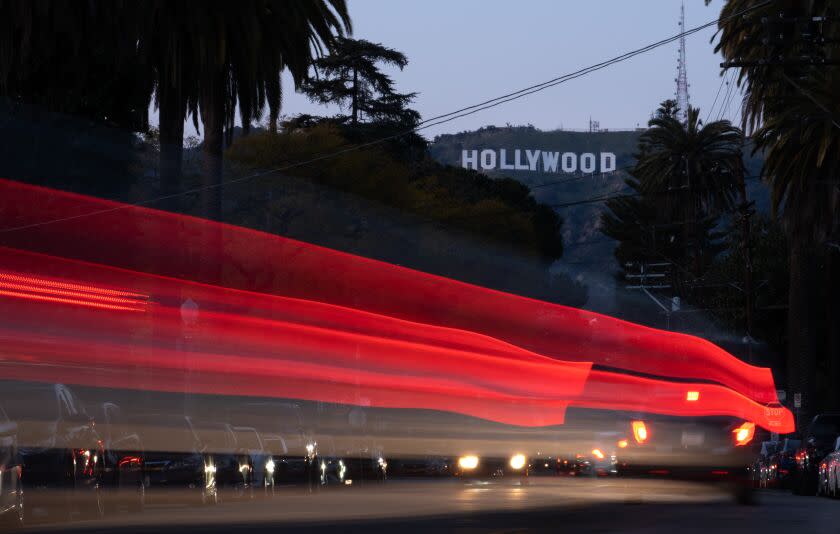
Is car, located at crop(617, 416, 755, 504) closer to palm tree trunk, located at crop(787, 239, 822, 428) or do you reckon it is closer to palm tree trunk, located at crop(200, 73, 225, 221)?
palm tree trunk, located at crop(200, 73, 225, 221)

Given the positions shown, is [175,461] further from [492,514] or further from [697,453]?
[697,453]

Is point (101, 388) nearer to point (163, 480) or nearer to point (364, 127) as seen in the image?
point (163, 480)

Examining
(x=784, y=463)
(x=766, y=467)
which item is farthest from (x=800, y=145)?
(x=784, y=463)

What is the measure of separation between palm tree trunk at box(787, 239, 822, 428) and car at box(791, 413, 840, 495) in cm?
1165

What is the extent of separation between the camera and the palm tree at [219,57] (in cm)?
3325

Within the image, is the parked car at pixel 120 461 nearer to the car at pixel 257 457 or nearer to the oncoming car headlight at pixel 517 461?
the car at pixel 257 457

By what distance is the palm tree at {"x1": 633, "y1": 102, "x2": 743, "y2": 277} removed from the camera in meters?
74.1

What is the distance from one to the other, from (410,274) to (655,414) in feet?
24.1

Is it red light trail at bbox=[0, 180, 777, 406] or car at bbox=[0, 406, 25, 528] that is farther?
red light trail at bbox=[0, 180, 777, 406]

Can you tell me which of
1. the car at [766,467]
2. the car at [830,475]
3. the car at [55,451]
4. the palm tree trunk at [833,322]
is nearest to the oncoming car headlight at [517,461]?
the car at [766,467]

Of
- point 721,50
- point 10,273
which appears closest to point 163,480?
point 10,273

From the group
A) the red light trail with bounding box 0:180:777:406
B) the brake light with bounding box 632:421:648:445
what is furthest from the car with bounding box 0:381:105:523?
the brake light with bounding box 632:421:648:445

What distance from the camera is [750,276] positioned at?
2307 inches

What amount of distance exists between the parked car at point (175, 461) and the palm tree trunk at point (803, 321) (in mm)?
27564
